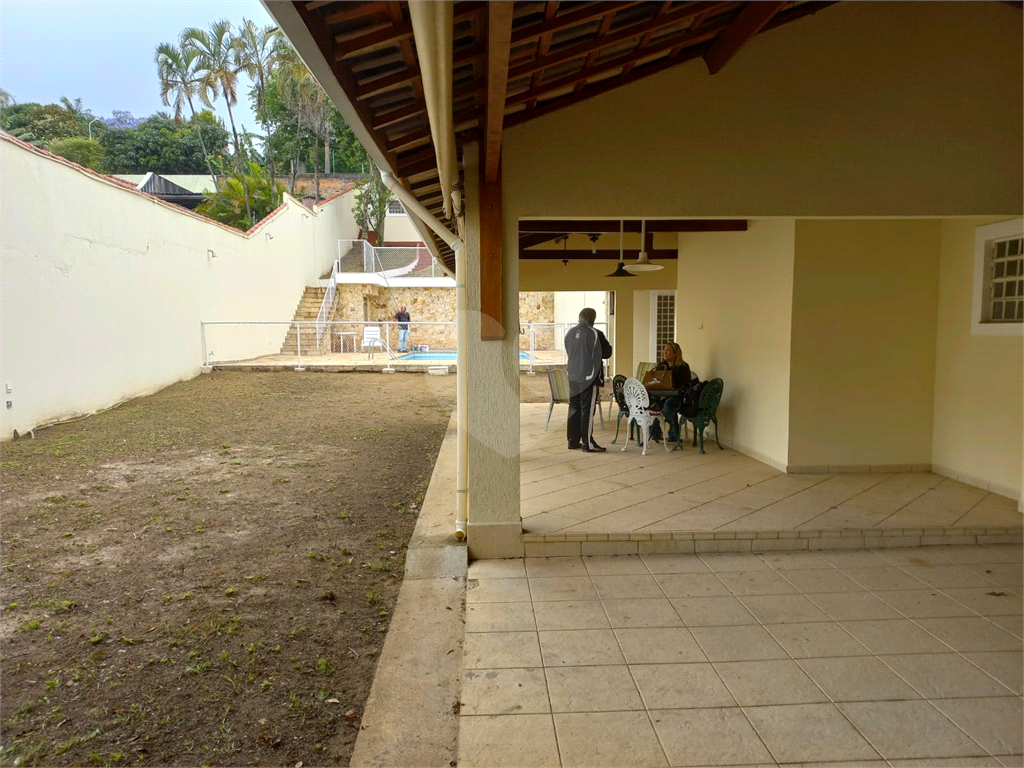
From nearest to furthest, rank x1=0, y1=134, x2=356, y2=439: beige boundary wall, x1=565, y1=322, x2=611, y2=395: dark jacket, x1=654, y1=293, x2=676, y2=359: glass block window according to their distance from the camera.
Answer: x1=565, y1=322, x2=611, y2=395: dark jacket, x1=0, y1=134, x2=356, y2=439: beige boundary wall, x1=654, y1=293, x2=676, y2=359: glass block window

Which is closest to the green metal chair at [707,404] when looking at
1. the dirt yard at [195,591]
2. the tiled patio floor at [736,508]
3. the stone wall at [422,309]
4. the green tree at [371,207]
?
the tiled patio floor at [736,508]

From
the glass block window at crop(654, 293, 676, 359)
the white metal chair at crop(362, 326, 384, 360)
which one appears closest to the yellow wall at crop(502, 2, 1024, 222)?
the glass block window at crop(654, 293, 676, 359)

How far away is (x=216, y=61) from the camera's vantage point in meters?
25.9

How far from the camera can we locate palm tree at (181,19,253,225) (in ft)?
83.5

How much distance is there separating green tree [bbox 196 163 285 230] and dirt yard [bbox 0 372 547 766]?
57.8 feet

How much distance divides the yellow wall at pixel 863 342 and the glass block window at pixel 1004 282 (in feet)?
1.87

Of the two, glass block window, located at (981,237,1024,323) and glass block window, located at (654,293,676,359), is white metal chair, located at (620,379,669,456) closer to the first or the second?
glass block window, located at (981,237,1024,323)

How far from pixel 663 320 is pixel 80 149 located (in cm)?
2757

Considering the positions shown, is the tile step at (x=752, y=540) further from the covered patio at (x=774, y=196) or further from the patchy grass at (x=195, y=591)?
the patchy grass at (x=195, y=591)

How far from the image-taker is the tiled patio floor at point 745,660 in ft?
7.45

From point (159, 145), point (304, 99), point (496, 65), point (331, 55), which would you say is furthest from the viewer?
point (159, 145)

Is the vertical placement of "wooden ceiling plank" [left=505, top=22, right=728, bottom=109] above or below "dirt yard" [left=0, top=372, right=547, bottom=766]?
above

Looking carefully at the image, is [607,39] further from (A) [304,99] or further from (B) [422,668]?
(A) [304,99]

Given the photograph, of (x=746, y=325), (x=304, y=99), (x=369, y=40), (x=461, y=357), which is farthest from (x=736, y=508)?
(x=304, y=99)
